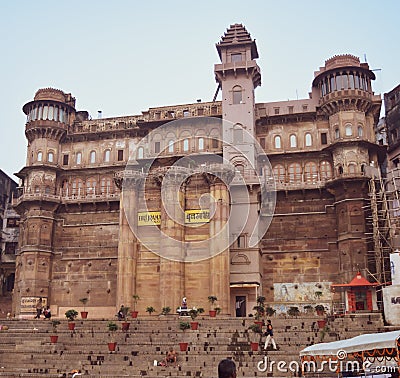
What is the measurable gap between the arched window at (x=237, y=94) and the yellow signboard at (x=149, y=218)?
42.5 ft

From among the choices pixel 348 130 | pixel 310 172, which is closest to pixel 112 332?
pixel 310 172

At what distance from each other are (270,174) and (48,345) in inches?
1004

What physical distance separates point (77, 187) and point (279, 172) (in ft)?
61.9

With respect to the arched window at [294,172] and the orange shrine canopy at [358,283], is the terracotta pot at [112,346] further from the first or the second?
the arched window at [294,172]

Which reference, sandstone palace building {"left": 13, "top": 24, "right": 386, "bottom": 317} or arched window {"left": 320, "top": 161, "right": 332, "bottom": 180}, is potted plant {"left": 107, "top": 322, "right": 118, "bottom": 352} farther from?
arched window {"left": 320, "top": 161, "right": 332, "bottom": 180}

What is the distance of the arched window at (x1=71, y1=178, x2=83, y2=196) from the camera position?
53.0 metres

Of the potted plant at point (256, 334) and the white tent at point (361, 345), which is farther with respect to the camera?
the potted plant at point (256, 334)

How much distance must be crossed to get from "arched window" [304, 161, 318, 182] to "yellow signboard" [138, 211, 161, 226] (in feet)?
44.5

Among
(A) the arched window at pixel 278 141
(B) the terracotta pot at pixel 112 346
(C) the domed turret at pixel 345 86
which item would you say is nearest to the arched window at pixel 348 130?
(C) the domed turret at pixel 345 86

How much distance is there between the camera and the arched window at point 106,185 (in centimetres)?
5241

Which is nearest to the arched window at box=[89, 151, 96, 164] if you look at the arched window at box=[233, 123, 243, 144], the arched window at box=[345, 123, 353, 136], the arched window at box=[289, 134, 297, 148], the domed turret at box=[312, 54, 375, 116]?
the arched window at box=[233, 123, 243, 144]

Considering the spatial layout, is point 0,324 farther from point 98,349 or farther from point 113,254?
point 113,254

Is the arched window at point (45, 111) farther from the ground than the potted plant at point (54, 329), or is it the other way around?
the arched window at point (45, 111)

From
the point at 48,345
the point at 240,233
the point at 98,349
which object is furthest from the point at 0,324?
the point at 240,233
